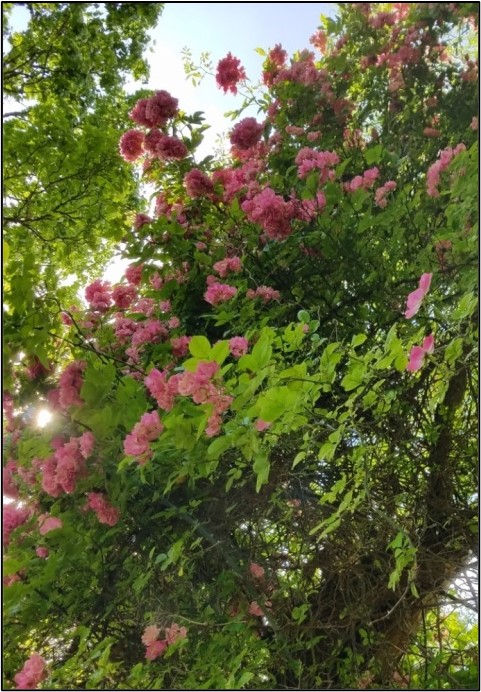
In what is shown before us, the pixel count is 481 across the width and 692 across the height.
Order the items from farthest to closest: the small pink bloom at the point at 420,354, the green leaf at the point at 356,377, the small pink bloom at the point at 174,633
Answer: the small pink bloom at the point at 174,633 → the green leaf at the point at 356,377 → the small pink bloom at the point at 420,354

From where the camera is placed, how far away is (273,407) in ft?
3.52

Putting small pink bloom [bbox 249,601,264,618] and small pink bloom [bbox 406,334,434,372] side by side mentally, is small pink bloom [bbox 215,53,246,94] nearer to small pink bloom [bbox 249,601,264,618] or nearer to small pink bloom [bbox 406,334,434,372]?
small pink bloom [bbox 406,334,434,372]

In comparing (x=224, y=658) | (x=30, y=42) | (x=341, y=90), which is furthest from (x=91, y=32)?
(x=224, y=658)

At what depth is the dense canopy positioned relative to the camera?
1468 mm

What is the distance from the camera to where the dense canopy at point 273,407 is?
1468mm

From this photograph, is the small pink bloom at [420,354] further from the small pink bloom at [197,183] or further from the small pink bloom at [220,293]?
the small pink bloom at [197,183]

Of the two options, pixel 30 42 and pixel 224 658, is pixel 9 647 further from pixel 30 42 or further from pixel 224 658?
pixel 30 42

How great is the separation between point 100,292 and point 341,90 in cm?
168

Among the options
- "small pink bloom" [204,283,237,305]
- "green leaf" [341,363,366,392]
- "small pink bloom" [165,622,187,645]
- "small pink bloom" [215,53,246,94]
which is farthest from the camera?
"small pink bloom" [215,53,246,94]

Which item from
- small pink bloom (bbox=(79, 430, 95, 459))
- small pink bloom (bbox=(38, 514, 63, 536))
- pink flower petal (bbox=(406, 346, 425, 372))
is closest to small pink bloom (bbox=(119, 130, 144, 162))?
small pink bloom (bbox=(79, 430, 95, 459))

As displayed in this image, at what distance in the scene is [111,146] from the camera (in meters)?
3.92

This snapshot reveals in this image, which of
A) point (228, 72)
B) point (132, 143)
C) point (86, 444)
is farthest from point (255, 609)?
point (228, 72)

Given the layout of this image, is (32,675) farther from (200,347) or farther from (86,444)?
(200,347)

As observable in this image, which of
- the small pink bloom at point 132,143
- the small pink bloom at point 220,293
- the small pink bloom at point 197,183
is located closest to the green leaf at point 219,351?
the small pink bloom at point 220,293
